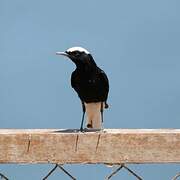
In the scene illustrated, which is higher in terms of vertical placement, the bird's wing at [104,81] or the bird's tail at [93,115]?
the bird's wing at [104,81]

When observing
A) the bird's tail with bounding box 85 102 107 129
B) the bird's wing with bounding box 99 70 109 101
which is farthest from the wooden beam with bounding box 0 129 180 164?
the bird's tail with bounding box 85 102 107 129

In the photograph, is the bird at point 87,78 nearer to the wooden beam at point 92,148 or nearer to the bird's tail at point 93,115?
the bird's tail at point 93,115

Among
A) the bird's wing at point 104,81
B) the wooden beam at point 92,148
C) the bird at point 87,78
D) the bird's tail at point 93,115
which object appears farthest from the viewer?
the bird's tail at point 93,115

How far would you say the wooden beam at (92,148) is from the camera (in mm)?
2155

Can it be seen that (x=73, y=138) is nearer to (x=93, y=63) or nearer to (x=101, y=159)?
(x=101, y=159)

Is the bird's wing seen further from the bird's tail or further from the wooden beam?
the wooden beam

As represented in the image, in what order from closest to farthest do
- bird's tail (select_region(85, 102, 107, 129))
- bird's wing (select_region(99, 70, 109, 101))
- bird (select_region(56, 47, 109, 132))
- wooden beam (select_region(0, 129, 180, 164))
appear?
wooden beam (select_region(0, 129, 180, 164)), bird (select_region(56, 47, 109, 132)), bird's wing (select_region(99, 70, 109, 101)), bird's tail (select_region(85, 102, 107, 129))

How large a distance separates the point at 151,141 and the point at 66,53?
450cm

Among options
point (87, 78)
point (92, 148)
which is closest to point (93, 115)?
point (87, 78)

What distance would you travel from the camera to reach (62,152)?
85.7 inches

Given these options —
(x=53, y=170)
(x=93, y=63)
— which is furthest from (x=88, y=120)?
(x=53, y=170)

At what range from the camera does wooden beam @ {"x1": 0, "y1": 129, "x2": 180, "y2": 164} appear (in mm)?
2155

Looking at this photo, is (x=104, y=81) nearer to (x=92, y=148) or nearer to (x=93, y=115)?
(x=93, y=115)

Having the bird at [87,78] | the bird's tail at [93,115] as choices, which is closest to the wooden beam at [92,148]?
the bird at [87,78]
